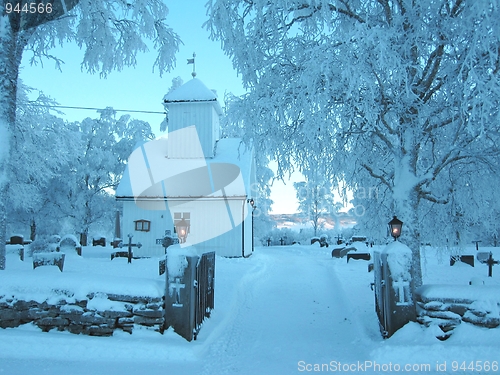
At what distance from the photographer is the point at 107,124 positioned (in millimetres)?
27609

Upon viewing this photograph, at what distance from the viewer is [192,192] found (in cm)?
1798

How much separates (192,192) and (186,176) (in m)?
1.22

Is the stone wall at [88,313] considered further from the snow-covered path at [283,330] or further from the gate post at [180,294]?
the snow-covered path at [283,330]

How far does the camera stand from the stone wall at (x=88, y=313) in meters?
5.41

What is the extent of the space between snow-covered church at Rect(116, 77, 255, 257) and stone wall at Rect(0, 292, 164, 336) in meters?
11.0

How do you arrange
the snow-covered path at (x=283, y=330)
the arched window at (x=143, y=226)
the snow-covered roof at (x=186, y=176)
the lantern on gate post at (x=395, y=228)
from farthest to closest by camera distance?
1. the arched window at (x=143, y=226)
2. the snow-covered roof at (x=186, y=176)
3. the lantern on gate post at (x=395, y=228)
4. the snow-covered path at (x=283, y=330)

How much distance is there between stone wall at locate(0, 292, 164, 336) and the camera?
541 centimetres

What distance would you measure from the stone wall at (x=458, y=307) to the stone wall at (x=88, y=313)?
3.76m

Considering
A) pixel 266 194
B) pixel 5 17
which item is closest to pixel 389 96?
pixel 5 17

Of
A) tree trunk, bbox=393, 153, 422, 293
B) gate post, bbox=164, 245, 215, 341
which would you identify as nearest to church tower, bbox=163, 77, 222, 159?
tree trunk, bbox=393, 153, 422, 293

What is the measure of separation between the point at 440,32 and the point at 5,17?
785cm

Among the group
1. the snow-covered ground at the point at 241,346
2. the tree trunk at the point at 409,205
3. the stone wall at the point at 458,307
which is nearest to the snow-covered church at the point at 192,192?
the snow-covered ground at the point at 241,346

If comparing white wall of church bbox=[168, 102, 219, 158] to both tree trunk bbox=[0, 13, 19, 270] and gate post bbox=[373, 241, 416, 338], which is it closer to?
tree trunk bbox=[0, 13, 19, 270]

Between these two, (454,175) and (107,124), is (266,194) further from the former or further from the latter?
(454,175)
